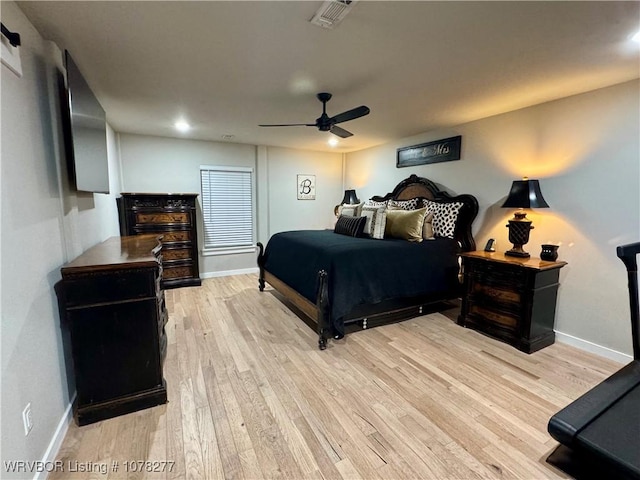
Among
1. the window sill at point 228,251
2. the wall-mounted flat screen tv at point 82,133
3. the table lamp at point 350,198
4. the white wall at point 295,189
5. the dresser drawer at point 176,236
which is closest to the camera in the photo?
the wall-mounted flat screen tv at point 82,133

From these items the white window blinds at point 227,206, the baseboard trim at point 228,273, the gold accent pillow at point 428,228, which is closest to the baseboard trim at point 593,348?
the gold accent pillow at point 428,228

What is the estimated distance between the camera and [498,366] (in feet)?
8.07

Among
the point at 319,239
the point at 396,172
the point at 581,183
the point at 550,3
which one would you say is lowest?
the point at 319,239

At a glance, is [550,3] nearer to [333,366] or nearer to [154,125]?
[333,366]

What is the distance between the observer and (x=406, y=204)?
4.41m

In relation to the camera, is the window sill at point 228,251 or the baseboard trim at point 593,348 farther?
the window sill at point 228,251

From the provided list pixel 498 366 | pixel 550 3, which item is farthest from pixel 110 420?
pixel 550 3

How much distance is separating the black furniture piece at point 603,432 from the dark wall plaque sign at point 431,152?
2.57 m

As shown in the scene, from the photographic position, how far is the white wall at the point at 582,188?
249cm

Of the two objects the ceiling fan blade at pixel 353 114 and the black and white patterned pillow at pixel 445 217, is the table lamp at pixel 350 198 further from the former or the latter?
the ceiling fan blade at pixel 353 114

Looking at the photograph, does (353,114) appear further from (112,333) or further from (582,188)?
(112,333)

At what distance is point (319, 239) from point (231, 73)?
1935 mm

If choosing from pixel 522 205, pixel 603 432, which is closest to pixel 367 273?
pixel 522 205

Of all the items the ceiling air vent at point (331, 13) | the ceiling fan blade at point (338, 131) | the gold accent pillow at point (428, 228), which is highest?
the ceiling air vent at point (331, 13)
